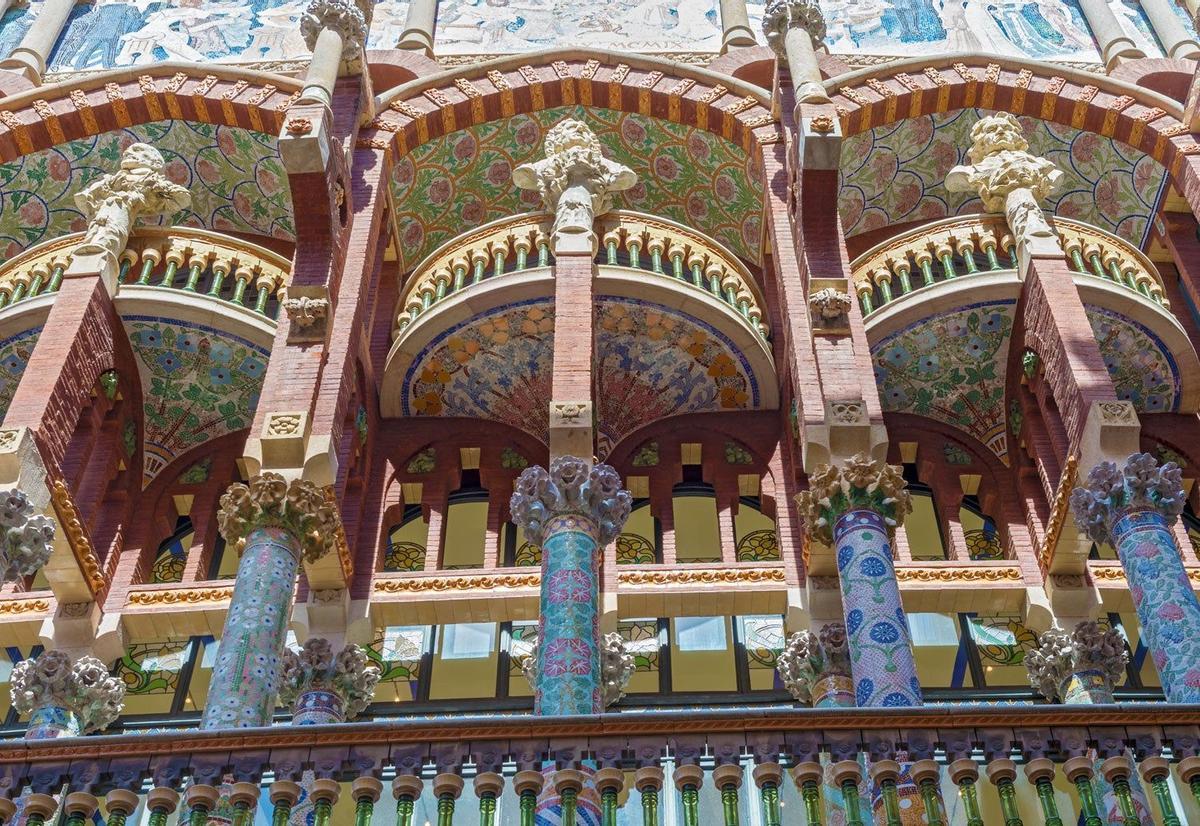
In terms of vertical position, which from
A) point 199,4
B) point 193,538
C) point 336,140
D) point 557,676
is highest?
point 199,4

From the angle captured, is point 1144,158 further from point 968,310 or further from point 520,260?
point 520,260

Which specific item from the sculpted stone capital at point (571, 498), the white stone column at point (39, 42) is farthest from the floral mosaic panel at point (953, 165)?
the white stone column at point (39, 42)

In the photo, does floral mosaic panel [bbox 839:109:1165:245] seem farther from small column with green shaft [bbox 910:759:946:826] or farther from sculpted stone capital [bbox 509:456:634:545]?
small column with green shaft [bbox 910:759:946:826]

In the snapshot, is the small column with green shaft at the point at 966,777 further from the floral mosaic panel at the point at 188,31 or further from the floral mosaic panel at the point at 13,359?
the floral mosaic panel at the point at 188,31

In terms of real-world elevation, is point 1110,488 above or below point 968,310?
below

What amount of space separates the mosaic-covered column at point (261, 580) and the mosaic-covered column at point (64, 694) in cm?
199

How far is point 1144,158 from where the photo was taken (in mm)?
12648

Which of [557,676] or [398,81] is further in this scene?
[398,81]

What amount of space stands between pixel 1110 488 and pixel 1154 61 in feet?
21.0

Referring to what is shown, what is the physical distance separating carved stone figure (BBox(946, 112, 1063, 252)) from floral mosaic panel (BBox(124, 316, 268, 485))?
5.73 m

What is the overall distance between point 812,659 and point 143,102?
738cm

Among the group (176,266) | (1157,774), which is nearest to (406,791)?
(1157,774)

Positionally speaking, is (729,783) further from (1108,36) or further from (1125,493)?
(1108,36)

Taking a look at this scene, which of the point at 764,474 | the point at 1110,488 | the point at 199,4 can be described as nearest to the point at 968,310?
the point at 764,474
